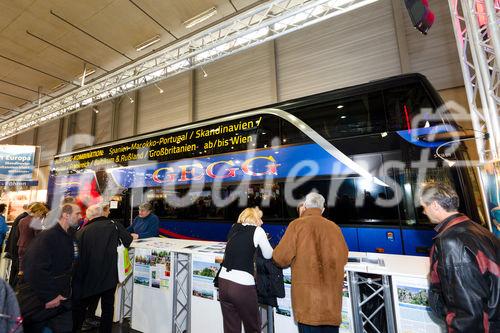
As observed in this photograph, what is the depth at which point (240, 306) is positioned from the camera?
Result: 2277 mm

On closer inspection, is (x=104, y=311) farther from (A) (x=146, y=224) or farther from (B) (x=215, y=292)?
(A) (x=146, y=224)

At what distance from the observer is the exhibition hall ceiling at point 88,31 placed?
592 centimetres

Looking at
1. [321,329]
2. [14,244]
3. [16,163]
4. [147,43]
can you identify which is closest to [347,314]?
[321,329]

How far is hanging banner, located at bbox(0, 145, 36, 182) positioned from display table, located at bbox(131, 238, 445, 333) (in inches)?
392

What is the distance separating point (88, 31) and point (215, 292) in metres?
7.34

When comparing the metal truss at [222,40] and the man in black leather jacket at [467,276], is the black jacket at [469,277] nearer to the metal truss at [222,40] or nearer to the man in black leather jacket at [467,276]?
the man in black leather jacket at [467,276]

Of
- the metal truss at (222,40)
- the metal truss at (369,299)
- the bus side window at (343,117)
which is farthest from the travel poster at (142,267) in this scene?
the metal truss at (222,40)

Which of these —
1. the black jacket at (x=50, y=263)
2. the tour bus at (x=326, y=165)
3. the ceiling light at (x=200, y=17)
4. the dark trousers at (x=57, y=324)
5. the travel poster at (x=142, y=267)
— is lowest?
the dark trousers at (x=57, y=324)

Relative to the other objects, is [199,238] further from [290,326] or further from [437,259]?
[437,259]

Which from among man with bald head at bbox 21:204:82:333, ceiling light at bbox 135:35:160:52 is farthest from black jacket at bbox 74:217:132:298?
ceiling light at bbox 135:35:160:52

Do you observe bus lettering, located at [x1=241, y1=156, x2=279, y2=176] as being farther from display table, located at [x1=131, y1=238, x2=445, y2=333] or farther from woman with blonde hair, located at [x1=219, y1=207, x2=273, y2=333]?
woman with blonde hair, located at [x1=219, y1=207, x2=273, y2=333]

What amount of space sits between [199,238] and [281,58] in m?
6.05

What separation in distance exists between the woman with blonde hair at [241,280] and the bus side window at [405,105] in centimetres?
259

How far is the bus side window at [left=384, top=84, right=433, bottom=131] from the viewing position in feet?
11.4
